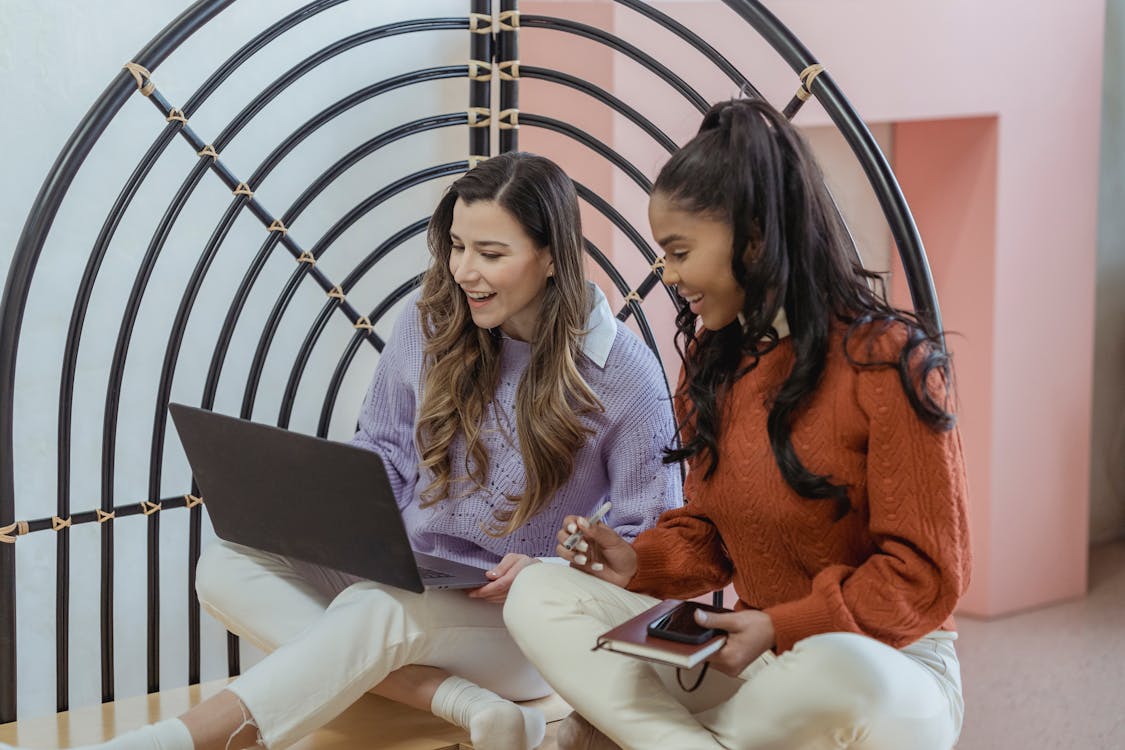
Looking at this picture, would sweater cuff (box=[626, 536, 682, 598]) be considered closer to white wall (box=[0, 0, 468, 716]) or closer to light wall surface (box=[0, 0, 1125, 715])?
light wall surface (box=[0, 0, 1125, 715])

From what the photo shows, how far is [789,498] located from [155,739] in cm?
87

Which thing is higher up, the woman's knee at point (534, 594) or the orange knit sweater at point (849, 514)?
the orange knit sweater at point (849, 514)

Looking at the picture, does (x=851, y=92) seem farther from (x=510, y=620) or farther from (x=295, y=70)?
(x=510, y=620)

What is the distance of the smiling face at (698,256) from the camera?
5.26 ft

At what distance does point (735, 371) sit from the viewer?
1714mm

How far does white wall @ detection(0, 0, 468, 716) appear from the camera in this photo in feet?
8.58

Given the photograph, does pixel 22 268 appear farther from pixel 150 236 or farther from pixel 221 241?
pixel 150 236

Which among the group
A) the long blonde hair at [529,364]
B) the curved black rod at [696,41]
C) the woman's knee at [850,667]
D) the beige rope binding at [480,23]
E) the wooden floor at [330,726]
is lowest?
the wooden floor at [330,726]

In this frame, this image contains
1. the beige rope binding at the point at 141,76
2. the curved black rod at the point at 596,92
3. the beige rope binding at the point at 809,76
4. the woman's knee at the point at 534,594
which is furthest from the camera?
the curved black rod at the point at 596,92

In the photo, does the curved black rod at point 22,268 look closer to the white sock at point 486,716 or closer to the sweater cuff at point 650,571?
the white sock at point 486,716

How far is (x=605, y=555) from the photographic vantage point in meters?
1.83

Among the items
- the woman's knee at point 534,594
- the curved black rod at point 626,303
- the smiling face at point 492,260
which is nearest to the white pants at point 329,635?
the woman's knee at point 534,594

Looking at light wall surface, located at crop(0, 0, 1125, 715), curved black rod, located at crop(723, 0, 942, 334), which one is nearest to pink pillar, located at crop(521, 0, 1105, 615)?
light wall surface, located at crop(0, 0, 1125, 715)

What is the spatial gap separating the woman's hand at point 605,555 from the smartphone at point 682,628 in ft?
0.78
